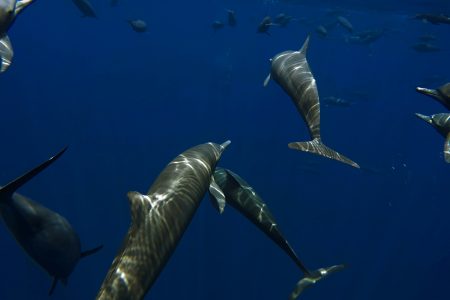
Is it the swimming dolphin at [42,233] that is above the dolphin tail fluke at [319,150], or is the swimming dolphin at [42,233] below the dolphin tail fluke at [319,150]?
below

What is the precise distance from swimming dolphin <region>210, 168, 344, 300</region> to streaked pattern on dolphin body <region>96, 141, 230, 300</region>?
80 centimetres

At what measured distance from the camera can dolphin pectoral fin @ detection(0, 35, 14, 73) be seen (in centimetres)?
473

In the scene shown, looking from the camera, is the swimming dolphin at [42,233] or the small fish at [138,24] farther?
the small fish at [138,24]

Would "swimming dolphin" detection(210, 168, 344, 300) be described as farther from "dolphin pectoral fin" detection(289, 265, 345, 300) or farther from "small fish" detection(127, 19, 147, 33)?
"small fish" detection(127, 19, 147, 33)

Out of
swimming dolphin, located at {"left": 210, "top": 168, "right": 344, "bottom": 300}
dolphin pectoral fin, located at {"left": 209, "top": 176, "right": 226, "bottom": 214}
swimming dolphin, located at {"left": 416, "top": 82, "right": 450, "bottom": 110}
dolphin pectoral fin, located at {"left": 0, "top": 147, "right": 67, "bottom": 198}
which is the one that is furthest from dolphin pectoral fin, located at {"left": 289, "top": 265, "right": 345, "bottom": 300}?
dolphin pectoral fin, located at {"left": 0, "top": 147, "right": 67, "bottom": 198}

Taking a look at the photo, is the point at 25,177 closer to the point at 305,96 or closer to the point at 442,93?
the point at 305,96

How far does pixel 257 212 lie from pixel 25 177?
2.76 meters

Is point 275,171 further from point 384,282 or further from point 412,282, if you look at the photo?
point 412,282

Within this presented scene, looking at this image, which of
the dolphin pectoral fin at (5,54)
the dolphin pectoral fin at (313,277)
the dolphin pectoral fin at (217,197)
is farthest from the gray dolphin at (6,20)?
the dolphin pectoral fin at (313,277)

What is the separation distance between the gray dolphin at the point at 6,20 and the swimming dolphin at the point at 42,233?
5.02ft

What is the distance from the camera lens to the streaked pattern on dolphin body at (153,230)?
2.85 metres

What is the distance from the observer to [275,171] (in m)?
30.1

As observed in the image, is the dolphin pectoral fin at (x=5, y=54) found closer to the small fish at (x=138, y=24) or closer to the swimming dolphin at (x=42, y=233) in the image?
the swimming dolphin at (x=42, y=233)

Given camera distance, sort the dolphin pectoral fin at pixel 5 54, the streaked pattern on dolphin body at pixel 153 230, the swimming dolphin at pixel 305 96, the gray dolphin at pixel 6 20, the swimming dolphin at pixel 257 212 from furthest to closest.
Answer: the swimming dolphin at pixel 305 96, the swimming dolphin at pixel 257 212, the dolphin pectoral fin at pixel 5 54, the gray dolphin at pixel 6 20, the streaked pattern on dolphin body at pixel 153 230
